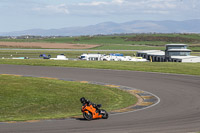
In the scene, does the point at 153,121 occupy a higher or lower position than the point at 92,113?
lower

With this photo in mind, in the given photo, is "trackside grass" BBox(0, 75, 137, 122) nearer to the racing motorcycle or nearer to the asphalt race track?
the racing motorcycle

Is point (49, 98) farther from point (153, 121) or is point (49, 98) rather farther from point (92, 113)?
point (153, 121)

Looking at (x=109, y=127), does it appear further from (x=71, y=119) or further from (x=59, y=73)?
(x=59, y=73)

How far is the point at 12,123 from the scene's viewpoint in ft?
61.5

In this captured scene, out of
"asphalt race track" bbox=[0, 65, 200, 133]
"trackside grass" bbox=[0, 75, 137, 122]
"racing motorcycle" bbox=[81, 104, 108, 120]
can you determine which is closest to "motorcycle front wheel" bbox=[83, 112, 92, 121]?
"racing motorcycle" bbox=[81, 104, 108, 120]

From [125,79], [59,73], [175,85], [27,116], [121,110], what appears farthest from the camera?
[59,73]

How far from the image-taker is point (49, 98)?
92.2 feet

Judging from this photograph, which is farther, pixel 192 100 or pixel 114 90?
pixel 114 90

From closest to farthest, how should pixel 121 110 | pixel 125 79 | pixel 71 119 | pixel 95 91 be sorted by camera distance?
pixel 71 119
pixel 121 110
pixel 95 91
pixel 125 79

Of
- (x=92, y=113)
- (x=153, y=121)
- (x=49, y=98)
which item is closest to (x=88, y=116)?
(x=92, y=113)

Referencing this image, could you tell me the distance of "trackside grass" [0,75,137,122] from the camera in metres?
23.0

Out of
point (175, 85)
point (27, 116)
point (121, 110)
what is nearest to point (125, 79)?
point (175, 85)

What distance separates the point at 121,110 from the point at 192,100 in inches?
271

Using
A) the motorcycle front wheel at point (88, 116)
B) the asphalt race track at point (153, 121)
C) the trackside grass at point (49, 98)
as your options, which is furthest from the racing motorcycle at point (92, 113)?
the trackside grass at point (49, 98)
